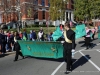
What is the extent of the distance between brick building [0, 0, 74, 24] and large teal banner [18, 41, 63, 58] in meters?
17.2

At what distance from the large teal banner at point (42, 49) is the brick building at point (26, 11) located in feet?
56.6

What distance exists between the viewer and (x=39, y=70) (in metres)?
8.73

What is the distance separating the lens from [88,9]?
166ft

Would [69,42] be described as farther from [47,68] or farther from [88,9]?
[88,9]

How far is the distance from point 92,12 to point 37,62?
40.4 meters

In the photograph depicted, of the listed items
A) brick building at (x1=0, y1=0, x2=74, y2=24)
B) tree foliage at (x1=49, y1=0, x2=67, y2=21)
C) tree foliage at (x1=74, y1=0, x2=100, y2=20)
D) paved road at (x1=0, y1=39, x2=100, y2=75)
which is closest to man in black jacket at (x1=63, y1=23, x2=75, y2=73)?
paved road at (x1=0, y1=39, x2=100, y2=75)

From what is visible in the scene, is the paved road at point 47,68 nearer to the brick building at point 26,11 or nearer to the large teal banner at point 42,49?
the large teal banner at point 42,49

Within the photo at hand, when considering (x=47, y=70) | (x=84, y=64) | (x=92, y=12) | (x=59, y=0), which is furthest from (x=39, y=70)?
(x=92, y=12)

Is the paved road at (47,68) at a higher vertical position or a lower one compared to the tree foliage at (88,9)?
lower

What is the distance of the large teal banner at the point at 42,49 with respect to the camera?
9.86 m

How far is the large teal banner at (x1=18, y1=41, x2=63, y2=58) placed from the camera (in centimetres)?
986

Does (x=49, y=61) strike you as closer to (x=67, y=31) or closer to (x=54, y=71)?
(x=54, y=71)

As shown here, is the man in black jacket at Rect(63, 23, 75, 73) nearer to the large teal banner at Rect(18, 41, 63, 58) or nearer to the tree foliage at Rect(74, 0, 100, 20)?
the large teal banner at Rect(18, 41, 63, 58)

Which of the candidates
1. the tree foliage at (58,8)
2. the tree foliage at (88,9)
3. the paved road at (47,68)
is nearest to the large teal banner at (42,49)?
the paved road at (47,68)
